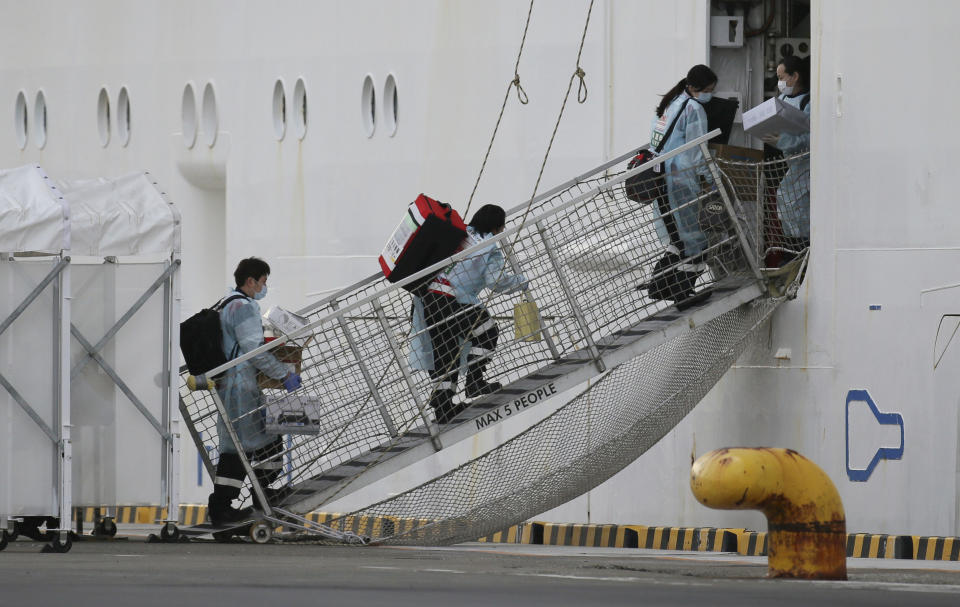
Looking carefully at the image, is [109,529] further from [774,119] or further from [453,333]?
[774,119]

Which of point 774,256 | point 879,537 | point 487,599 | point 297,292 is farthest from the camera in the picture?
point 297,292

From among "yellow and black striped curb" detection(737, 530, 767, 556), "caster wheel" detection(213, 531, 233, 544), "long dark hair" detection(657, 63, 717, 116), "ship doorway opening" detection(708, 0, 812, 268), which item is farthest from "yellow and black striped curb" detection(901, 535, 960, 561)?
"caster wheel" detection(213, 531, 233, 544)

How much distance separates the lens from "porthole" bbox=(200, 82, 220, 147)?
16.2 m

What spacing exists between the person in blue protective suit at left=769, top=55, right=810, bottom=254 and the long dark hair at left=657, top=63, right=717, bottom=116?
763 millimetres

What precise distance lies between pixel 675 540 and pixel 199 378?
11.6 feet

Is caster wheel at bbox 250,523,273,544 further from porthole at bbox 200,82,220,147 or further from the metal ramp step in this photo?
porthole at bbox 200,82,220,147

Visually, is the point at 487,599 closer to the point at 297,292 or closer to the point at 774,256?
the point at 774,256

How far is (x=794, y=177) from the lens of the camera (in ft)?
42.8

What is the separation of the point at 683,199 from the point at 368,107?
373 cm

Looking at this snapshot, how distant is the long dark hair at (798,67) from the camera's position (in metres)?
13.1

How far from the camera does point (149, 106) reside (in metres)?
16.9

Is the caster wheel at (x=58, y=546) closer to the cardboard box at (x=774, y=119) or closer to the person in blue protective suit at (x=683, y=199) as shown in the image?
the person in blue protective suit at (x=683, y=199)

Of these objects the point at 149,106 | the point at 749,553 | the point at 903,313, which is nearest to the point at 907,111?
the point at 903,313

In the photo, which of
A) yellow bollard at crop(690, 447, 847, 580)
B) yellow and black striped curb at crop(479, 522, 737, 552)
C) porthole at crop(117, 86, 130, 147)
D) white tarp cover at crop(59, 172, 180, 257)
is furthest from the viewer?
porthole at crop(117, 86, 130, 147)
